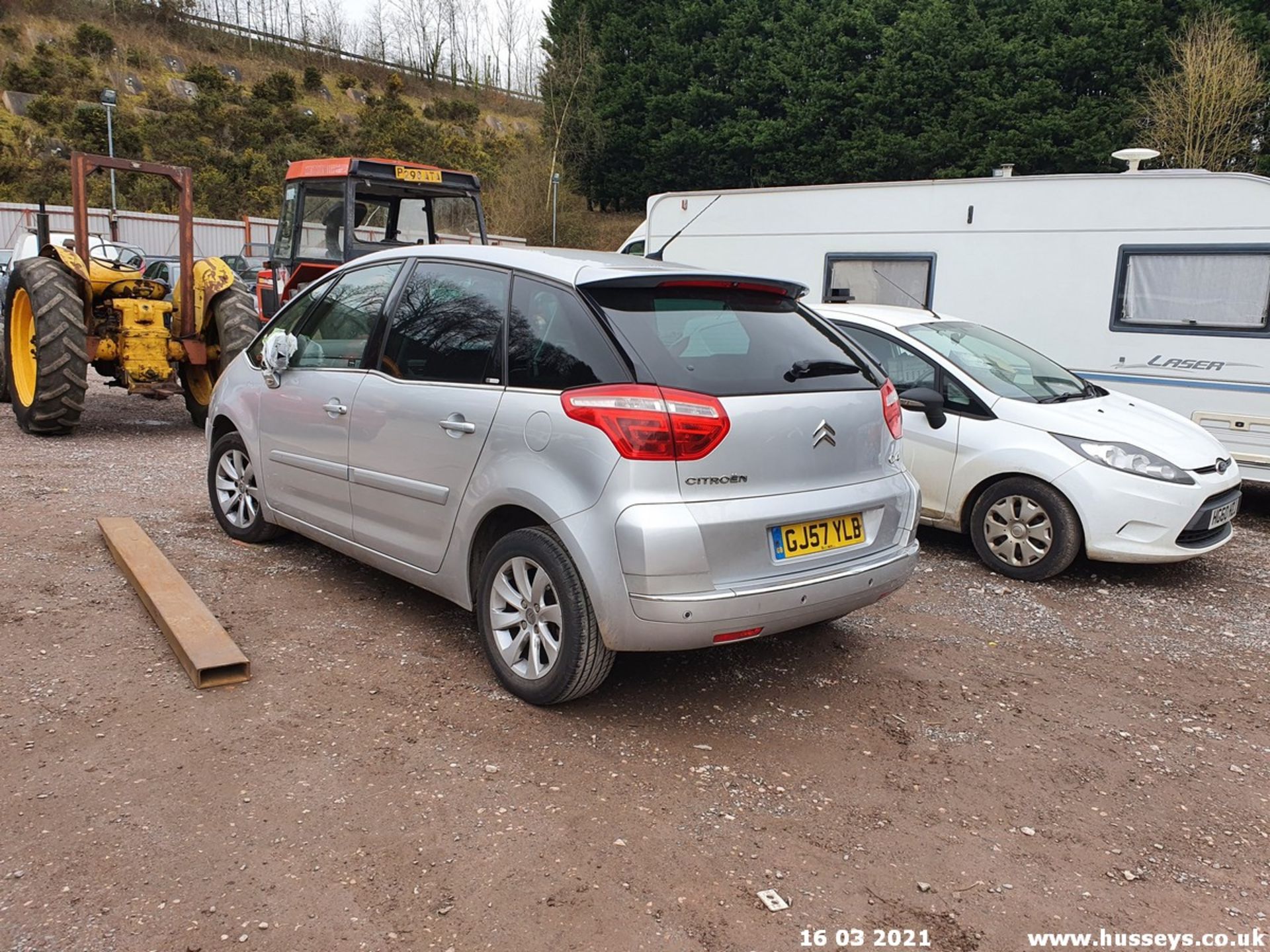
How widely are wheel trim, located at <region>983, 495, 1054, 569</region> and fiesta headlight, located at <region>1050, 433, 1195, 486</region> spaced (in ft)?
1.38

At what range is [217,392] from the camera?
5637mm

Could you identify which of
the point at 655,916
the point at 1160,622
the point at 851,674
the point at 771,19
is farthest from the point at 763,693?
the point at 771,19

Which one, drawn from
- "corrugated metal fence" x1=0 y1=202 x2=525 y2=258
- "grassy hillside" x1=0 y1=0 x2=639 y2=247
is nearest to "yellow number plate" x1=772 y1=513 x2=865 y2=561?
"corrugated metal fence" x1=0 y1=202 x2=525 y2=258

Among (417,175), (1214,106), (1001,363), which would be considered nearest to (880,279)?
(1001,363)

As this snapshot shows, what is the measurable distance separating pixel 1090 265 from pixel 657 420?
21.2 ft

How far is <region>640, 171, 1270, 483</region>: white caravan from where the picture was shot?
7516 mm

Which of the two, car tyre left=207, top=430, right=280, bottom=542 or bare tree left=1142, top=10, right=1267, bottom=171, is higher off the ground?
bare tree left=1142, top=10, right=1267, bottom=171

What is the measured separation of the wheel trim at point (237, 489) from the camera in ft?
17.9

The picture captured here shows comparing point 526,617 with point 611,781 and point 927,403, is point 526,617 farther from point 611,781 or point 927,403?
point 927,403

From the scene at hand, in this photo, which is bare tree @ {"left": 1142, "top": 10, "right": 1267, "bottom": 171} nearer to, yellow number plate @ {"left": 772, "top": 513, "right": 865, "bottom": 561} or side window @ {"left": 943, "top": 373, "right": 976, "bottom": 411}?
side window @ {"left": 943, "top": 373, "right": 976, "bottom": 411}

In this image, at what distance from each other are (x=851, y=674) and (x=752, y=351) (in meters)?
1.54

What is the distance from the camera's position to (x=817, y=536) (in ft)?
11.7

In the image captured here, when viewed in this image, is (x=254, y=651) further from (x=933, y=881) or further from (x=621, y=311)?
(x=933, y=881)
